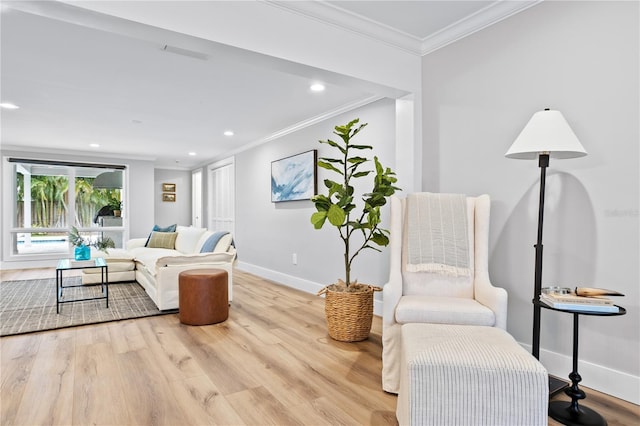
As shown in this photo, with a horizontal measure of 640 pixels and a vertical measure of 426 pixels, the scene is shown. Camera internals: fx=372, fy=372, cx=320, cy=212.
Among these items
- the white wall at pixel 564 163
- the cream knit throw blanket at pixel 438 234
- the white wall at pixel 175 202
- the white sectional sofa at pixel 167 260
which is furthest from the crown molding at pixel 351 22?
the white wall at pixel 175 202

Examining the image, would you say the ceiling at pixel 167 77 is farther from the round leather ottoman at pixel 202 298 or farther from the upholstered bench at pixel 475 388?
the upholstered bench at pixel 475 388

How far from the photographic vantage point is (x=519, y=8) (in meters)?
2.45

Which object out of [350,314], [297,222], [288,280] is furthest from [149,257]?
[350,314]

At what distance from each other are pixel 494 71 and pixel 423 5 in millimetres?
683

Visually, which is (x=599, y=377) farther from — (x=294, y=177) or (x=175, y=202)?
(x=175, y=202)

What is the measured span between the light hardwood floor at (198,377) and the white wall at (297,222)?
3.40 feet

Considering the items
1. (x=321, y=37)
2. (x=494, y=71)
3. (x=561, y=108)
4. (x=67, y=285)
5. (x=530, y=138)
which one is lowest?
(x=67, y=285)

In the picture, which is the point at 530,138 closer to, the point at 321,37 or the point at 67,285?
the point at 321,37

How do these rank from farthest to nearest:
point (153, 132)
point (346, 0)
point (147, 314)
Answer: point (153, 132) → point (147, 314) → point (346, 0)

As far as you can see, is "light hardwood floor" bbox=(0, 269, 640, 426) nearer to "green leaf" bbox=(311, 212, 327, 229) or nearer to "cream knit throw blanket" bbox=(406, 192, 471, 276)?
"cream knit throw blanket" bbox=(406, 192, 471, 276)

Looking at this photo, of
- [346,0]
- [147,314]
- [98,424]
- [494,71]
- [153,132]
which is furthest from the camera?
[153,132]

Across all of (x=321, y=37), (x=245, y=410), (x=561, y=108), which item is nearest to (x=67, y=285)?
(x=245, y=410)

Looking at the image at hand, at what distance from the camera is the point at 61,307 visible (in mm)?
4000

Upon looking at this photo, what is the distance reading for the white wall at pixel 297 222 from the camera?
381 cm
